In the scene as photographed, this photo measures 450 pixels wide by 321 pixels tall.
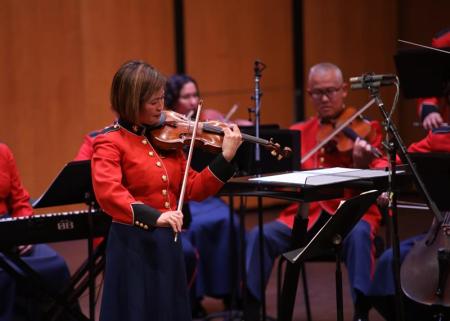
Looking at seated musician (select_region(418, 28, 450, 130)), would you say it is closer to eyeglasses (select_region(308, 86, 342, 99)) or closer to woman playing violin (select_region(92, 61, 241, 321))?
eyeglasses (select_region(308, 86, 342, 99))

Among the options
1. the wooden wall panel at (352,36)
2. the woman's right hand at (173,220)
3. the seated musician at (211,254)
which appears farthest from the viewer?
the wooden wall panel at (352,36)

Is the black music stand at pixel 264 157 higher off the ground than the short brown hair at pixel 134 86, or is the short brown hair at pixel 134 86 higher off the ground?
the short brown hair at pixel 134 86

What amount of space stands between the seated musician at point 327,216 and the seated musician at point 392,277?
0.07 m

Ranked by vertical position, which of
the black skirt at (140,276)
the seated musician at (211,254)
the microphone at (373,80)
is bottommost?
the seated musician at (211,254)

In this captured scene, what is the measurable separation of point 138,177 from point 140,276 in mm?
347

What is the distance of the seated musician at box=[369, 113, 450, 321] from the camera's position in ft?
11.6

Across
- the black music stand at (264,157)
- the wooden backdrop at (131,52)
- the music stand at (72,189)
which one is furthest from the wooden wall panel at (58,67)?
the music stand at (72,189)

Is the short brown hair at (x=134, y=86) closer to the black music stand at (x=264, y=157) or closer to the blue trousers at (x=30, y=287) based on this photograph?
the black music stand at (x=264, y=157)

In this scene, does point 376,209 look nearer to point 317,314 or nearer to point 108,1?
point 317,314

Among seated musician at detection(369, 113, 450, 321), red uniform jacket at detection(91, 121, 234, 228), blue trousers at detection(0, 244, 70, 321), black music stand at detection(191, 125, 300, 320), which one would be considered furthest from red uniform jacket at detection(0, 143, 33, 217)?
seated musician at detection(369, 113, 450, 321)

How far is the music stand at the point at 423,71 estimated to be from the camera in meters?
3.39

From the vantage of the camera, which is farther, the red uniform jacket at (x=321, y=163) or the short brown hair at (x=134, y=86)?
the red uniform jacket at (x=321, y=163)

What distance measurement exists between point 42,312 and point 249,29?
4059 millimetres

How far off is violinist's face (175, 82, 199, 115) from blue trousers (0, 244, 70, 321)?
1237 mm
